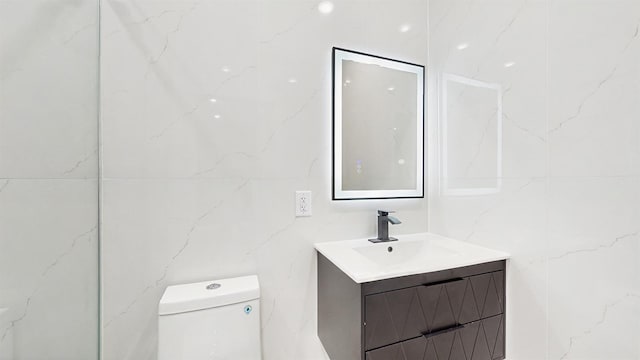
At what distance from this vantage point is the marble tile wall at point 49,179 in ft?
1.80

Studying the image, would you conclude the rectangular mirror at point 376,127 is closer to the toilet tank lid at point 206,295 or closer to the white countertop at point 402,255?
the white countertop at point 402,255

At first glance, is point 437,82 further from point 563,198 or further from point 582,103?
point 563,198

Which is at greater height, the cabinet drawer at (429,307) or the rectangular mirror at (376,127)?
the rectangular mirror at (376,127)

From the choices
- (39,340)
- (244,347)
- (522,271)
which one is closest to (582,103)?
(522,271)

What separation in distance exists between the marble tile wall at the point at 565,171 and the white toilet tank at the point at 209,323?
→ 3.73 ft

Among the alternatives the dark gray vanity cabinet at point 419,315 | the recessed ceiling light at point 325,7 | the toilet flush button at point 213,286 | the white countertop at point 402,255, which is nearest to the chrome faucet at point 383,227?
the white countertop at point 402,255

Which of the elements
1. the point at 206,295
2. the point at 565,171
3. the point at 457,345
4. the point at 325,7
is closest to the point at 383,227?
the point at 457,345

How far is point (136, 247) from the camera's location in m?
1.08

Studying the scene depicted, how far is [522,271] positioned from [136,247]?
1.63m

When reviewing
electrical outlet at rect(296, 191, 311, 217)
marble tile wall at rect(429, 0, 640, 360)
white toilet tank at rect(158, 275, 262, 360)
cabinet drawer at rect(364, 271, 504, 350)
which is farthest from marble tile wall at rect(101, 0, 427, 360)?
marble tile wall at rect(429, 0, 640, 360)

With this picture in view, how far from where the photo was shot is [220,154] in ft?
3.88

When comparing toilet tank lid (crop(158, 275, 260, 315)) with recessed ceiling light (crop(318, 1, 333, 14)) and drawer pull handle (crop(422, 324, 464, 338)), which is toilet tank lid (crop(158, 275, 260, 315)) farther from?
recessed ceiling light (crop(318, 1, 333, 14))

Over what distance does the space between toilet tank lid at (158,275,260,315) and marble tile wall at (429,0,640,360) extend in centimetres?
114

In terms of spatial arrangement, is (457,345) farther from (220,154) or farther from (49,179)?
(49,179)
